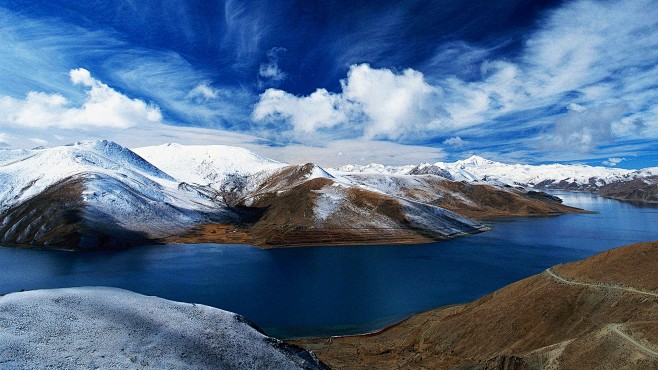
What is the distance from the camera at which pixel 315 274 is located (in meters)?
85.9

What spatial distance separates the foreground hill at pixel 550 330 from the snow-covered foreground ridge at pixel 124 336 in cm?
1247

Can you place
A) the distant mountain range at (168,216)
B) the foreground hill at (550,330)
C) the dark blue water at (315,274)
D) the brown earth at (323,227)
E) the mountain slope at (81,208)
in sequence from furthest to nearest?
the brown earth at (323,227) < the distant mountain range at (168,216) < the mountain slope at (81,208) < the dark blue water at (315,274) < the foreground hill at (550,330)

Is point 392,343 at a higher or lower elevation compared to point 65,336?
lower

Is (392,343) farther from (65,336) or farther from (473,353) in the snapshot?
(65,336)

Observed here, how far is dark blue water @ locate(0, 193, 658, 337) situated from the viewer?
58.4 meters

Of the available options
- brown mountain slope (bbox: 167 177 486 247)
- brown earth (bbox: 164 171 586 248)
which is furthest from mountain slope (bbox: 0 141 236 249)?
brown mountain slope (bbox: 167 177 486 247)

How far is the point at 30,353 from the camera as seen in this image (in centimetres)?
1945

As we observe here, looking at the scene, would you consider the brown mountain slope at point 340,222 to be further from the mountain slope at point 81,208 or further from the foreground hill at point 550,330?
the foreground hill at point 550,330

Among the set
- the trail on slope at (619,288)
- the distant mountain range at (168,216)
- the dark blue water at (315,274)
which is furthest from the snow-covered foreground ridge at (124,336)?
the distant mountain range at (168,216)

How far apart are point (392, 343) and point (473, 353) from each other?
11.2 meters

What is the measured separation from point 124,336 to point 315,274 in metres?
63.7

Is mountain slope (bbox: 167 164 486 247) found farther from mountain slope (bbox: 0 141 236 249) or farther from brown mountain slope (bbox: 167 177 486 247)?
mountain slope (bbox: 0 141 236 249)

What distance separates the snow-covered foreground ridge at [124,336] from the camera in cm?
2038

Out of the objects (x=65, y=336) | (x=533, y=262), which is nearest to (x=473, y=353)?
(x=65, y=336)
